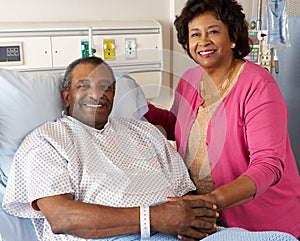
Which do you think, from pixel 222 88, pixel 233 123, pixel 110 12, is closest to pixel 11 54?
pixel 110 12

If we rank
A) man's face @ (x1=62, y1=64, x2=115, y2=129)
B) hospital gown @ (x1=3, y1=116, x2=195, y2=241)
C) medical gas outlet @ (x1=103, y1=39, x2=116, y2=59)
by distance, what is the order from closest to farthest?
hospital gown @ (x1=3, y1=116, x2=195, y2=241)
man's face @ (x1=62, y1=64, x2=115, y2=129)
medical gas outlet @ (x1=103, y1=39, x2=116, y2=59)

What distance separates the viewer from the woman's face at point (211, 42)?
165 cm

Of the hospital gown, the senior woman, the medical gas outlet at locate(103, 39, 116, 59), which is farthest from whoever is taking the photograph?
the medical gas outlet at locate(103, 39, 116, 59)

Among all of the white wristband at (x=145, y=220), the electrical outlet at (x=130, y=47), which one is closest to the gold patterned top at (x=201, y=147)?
the white wristband at (x=145, y=220)

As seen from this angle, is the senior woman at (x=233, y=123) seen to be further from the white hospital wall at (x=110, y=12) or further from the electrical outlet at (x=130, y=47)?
the electrical outlet at (x=130, y=47)

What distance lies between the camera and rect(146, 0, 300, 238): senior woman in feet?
4.94

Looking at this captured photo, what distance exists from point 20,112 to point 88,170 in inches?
15.7

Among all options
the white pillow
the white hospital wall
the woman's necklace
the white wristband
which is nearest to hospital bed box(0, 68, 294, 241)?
the white pillow

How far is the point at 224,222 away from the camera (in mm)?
1671

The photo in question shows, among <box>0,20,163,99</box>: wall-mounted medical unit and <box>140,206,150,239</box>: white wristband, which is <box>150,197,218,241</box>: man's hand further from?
<box>0,20,163,99</box>: wall-mounted medical unit

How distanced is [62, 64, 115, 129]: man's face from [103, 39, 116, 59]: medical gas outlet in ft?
2.83

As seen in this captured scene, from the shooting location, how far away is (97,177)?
4.80ft

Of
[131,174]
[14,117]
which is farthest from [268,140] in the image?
[14,117]

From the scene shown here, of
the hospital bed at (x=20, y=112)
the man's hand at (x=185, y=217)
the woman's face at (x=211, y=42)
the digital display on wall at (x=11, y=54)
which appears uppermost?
the woman's face at (x=211, y=42)
